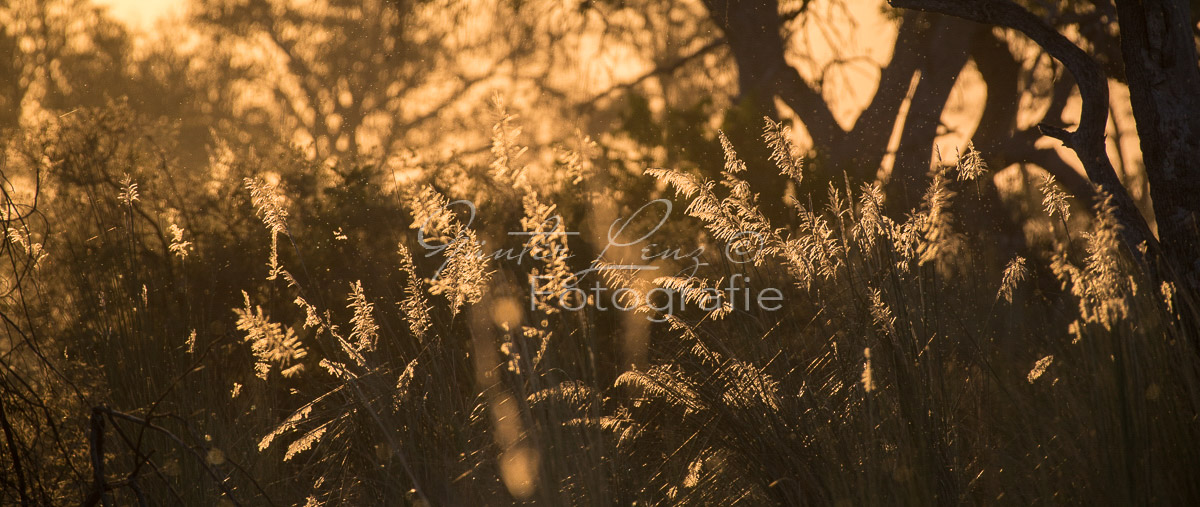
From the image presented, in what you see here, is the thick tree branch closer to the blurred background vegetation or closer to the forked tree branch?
the blurred background vegetation

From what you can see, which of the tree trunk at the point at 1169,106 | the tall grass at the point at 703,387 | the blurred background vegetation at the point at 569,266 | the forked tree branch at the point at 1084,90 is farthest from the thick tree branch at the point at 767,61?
the tree trunk at the point at 1169,106

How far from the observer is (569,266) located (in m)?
3.94

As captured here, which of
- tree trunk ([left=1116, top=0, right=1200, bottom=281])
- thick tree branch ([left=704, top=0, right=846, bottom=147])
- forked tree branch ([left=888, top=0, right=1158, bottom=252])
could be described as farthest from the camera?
thick tree branch ([left=704, top=0, right=846, bottom=147])

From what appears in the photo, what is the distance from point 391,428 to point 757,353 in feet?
3.37

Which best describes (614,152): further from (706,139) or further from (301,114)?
(301,114)

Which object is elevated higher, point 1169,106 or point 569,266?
point 569,266

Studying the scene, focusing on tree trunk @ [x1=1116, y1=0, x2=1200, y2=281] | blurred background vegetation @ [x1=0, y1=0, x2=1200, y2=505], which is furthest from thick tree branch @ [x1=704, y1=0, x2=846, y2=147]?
tree trunk @ [x1=1116, y1=0, x2=1200, y2=281]

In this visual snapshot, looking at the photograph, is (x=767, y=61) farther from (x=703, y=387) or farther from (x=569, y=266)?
(x=703, y=387)

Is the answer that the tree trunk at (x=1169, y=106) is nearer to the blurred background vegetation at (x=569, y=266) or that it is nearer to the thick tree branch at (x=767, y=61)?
the blurred background vegetation at (x=569, y=266)

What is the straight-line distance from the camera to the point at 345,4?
9.30 metres

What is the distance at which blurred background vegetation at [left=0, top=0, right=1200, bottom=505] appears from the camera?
1925mm

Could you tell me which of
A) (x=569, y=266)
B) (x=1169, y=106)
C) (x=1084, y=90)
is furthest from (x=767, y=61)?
(x=1169, y=106)

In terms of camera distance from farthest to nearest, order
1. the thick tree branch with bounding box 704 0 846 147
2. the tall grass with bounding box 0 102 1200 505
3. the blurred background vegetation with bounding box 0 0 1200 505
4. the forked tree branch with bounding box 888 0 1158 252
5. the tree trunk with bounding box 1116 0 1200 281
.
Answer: the thick tree branch with bounding box 704 0 846 147 < the forked tree branch with bounding box 888 0 1158 252 < the tree trunk with bounding box 1116 0 1200 281 < the blurred background vegetation with bounding box 0 0 1200 505 < the tall grass with bounding box 0 102 1200 505

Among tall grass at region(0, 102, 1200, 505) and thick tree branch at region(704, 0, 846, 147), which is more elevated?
thick tree branch at region(704, 0, 846, 147)
